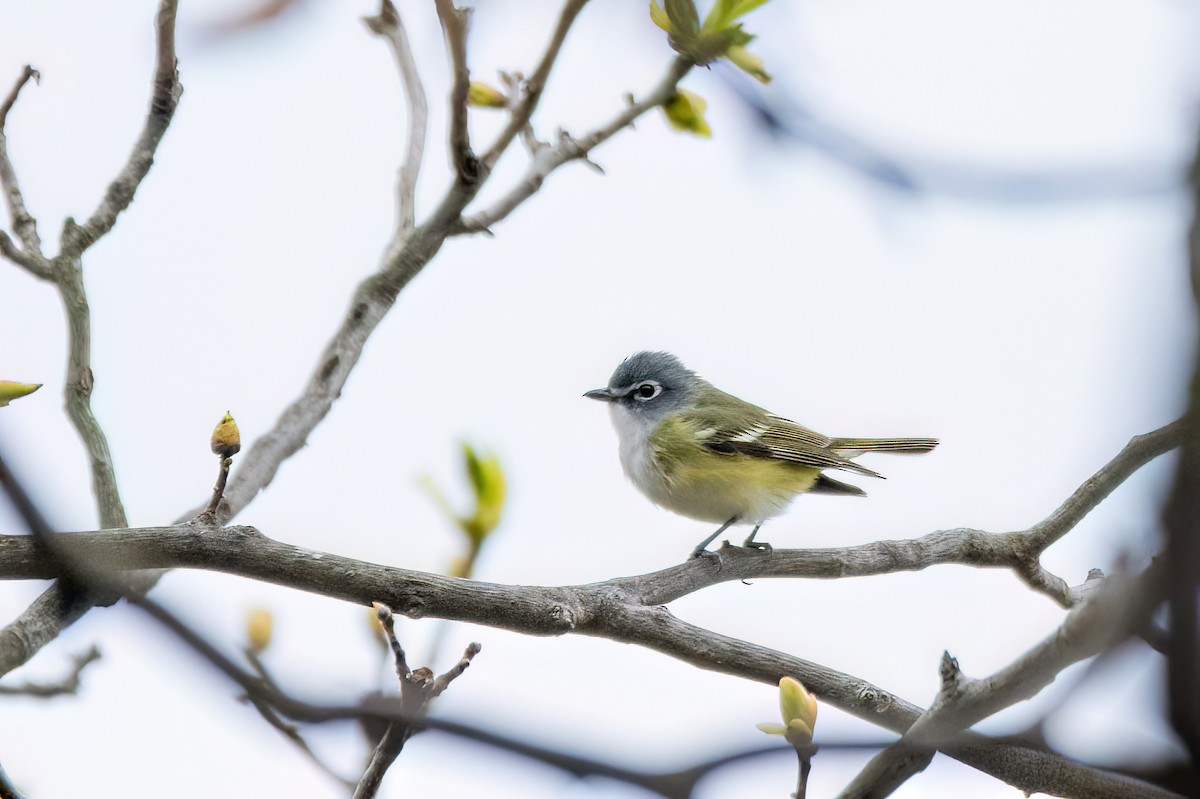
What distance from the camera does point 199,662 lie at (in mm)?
551

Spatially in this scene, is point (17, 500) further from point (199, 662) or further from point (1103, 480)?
point (1103, 480)

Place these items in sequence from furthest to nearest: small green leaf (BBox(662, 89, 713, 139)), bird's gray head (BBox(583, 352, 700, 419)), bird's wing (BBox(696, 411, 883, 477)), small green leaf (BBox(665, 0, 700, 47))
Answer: bird's gray head (BBox(583, 352, 700, 419)) → bird's wing (BBox(696, 411, 883, 477)) → small green leaf (BBox(662, 89, 713, 139)) → small green leaf (BBox(665, 0, 700, 47))

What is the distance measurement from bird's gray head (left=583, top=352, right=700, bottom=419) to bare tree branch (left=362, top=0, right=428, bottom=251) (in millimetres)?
2170

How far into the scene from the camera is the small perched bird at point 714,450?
171 inches

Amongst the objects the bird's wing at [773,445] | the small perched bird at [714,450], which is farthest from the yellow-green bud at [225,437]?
the bird's wing at [773,445]

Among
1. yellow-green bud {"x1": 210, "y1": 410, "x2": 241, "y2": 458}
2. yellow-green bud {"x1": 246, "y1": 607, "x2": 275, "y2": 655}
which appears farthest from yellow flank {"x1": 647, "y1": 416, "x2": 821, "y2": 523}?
yellow-green bud {"x1": 210, "y1": 410, "x2": 241, "y2": 458}

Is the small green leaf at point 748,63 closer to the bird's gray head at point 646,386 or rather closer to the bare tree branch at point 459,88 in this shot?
the bare tree branch at point 459,88

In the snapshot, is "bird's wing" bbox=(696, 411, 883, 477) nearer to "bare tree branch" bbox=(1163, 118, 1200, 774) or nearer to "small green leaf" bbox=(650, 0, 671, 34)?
"small green leaf" bbox=(650, 0, 671, 34)

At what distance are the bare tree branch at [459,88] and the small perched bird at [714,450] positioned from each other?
2228 millimetres

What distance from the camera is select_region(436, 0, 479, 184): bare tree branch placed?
4.21 ft

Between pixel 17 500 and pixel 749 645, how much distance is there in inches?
61.4

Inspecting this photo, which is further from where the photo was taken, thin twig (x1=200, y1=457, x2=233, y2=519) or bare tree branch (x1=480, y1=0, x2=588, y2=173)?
thin twig (x1=200, y1=457, x2=233, y2=519)

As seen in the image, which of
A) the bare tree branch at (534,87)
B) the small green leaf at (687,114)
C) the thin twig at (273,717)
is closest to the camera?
the thin twig at (273,717)

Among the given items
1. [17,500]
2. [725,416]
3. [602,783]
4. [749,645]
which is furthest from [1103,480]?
[17,500]
